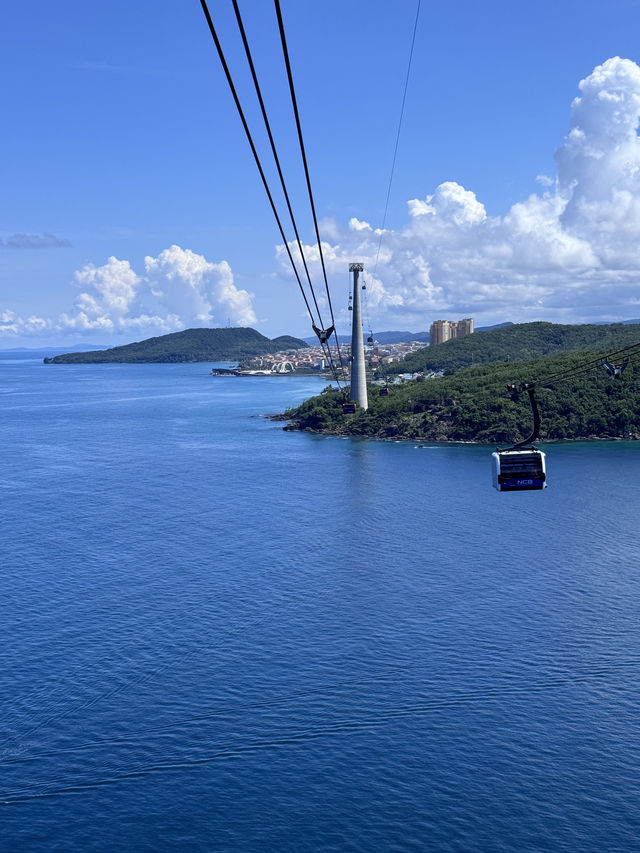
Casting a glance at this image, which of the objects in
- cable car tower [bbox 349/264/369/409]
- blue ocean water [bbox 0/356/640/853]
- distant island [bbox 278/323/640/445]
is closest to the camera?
blue ocean water [bbox 0/356/640/853]

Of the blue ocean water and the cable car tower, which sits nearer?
the blue ocean water

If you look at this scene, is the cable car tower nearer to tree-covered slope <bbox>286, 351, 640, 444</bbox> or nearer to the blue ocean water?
tree-covered slope <bbox>286, 351, 640, 444</bbox>

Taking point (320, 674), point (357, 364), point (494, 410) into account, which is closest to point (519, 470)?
point (320, 674)

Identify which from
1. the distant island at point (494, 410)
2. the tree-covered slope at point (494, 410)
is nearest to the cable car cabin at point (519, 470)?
the distant island at point (494, 410)

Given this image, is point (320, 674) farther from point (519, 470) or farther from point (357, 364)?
point (357, 364)

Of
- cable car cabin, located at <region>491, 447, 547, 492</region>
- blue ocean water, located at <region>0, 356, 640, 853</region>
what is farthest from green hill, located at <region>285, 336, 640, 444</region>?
cable car cabin, located at <region>491, 447, 547, 492</region>

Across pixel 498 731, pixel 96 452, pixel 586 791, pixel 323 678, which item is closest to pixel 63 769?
pixel 323 678

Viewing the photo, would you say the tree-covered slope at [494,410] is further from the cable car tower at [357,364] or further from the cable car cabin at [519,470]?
the cable car cabin at [519,470]
